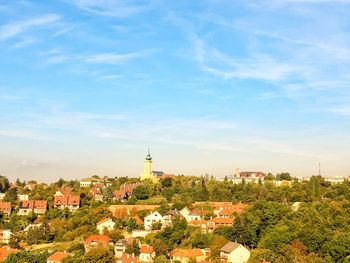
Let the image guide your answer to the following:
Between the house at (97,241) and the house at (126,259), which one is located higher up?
the house at (97,241)

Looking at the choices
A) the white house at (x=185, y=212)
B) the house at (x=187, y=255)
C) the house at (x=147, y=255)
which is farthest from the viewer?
the white house at (x=185, y=212)

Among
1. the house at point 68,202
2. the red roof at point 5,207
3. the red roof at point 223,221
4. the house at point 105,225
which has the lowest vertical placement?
the house at point 105,225

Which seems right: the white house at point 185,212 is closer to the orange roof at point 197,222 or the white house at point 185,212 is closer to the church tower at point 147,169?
the orange roof at point 197,222

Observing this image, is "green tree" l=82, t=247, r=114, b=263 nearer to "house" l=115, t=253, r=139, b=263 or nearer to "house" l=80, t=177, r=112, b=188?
"house" l=115, t=253, r=139, b=263

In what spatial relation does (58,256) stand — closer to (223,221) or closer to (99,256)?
(99,256)

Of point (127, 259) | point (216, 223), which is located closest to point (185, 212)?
point (216, 223)

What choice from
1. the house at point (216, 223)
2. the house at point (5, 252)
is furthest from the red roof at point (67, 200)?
the house at point (216, 223)

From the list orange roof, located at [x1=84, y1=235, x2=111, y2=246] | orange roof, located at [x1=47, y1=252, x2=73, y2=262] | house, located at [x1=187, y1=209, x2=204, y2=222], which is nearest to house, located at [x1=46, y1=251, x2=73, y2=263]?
orange roof, located at [x1=47, y1=252, x2=73, y2=262]

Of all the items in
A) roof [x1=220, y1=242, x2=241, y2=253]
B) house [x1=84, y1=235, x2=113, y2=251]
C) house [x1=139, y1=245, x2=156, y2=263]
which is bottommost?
house [x1=139, y1=245, x2=156, y2=263]
